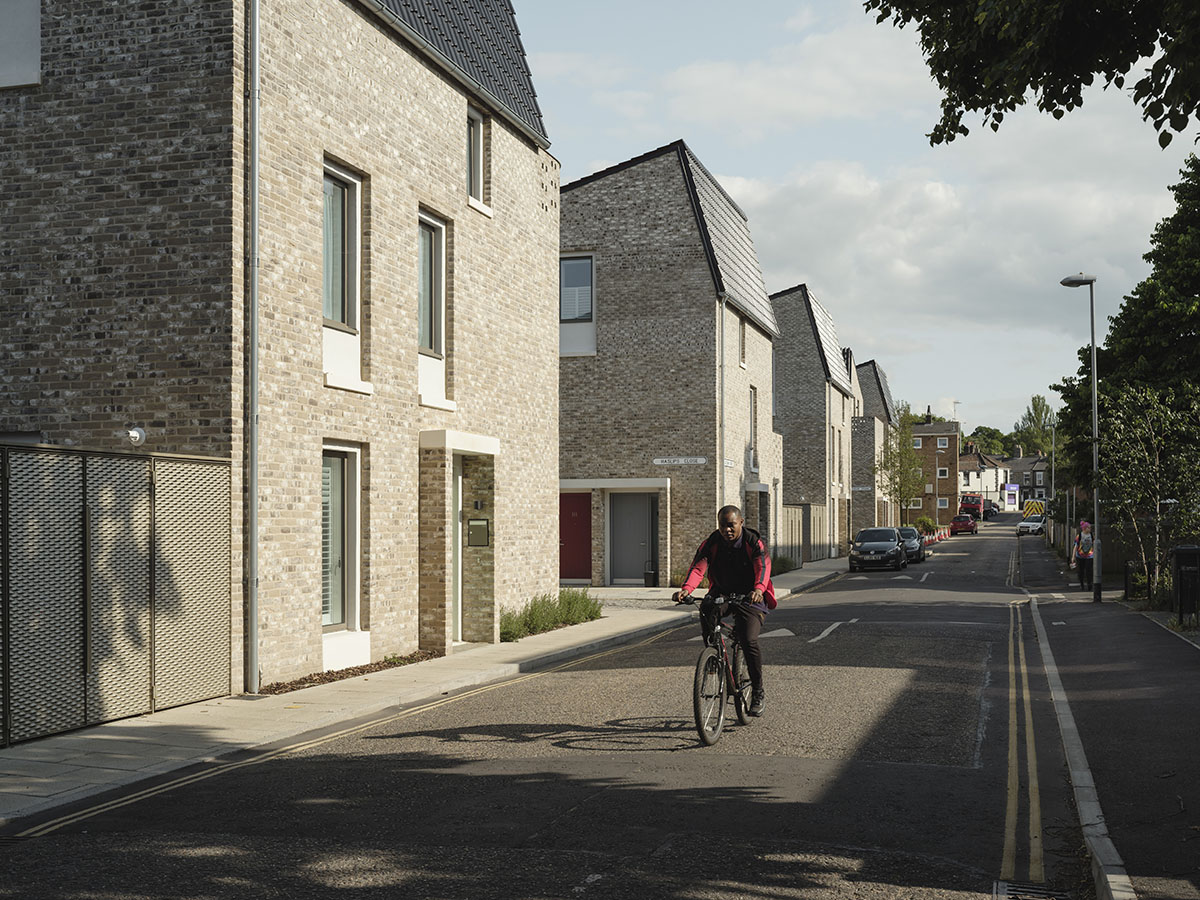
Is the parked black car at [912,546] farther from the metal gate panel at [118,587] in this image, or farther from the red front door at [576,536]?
the metal gate panel at [118,587]

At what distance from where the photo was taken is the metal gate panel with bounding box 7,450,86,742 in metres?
9.74

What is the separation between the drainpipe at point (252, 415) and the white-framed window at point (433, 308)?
4416 millimetres

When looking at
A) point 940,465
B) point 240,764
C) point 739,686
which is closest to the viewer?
point 240,764

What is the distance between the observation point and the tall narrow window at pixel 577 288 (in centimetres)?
3341

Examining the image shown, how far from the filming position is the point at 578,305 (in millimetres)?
33469

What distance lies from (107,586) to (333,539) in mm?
3886

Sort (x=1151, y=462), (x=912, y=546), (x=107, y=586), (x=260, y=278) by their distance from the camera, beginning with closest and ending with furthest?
(x=107, y=586)
(x=260, y=278)
(x=1151, y=462)
(x=912, y=546)

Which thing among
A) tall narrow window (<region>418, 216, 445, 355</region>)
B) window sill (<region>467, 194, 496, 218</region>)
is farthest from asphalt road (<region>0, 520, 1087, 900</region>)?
window sill (<region>467, 194, 496, 218</region>)

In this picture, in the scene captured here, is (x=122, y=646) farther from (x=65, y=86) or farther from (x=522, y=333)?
(x=522, y=333)

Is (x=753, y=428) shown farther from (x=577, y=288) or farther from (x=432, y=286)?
(x=432, y=286)

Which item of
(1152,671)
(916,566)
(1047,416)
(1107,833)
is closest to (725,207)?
(916,566)

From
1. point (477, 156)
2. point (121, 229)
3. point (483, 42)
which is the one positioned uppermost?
point (483, 42)

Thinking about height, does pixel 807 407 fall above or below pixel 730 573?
above

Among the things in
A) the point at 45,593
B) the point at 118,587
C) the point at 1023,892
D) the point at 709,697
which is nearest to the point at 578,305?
the point at 118,587
